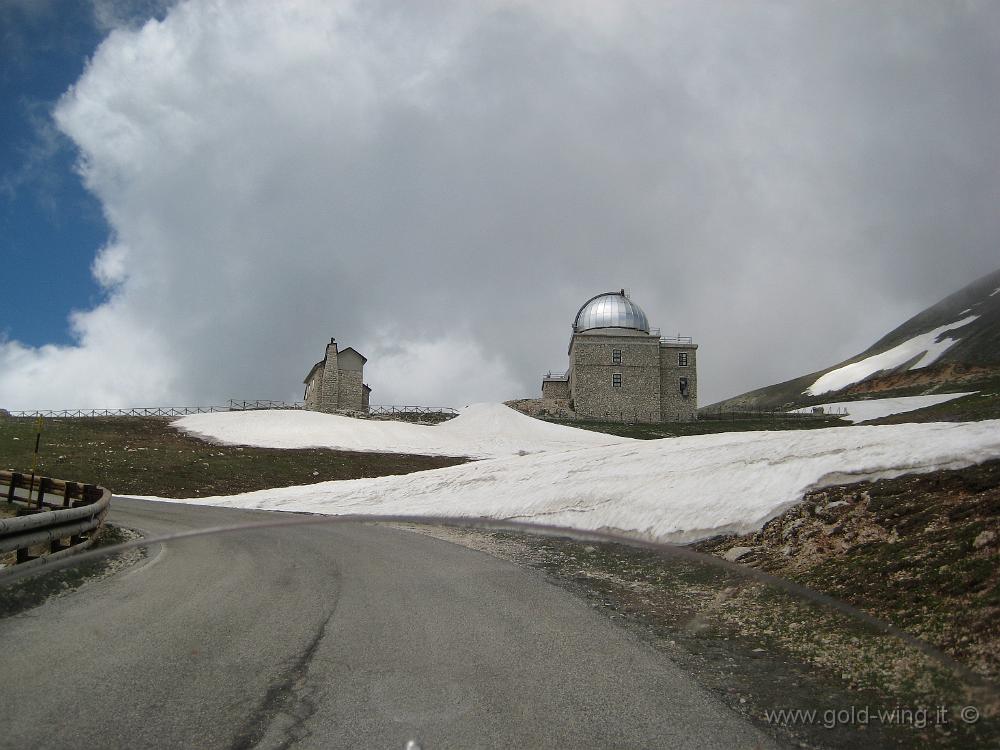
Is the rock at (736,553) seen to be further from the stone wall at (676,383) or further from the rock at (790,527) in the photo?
the stone wall at (676,383)

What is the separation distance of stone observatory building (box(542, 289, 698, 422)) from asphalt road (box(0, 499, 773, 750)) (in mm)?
75757

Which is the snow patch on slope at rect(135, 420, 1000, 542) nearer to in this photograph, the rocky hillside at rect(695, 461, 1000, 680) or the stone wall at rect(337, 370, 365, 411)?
the rocky hillside at rect(695, 461, 1000, 680)

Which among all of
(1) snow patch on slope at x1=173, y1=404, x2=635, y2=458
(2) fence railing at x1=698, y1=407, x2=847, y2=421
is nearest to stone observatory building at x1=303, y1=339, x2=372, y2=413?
(1) snow patch on slope at x1=173, y1=404, x2=635, y2=458

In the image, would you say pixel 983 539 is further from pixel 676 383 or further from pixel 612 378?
pixel 676 383

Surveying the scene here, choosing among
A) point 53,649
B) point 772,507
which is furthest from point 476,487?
point 53,649

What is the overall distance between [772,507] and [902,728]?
675 cm

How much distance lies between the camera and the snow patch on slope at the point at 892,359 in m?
130

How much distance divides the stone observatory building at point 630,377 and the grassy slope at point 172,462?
40.5 meters

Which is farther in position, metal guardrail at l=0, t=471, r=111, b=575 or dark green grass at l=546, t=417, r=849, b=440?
dark green grass at l=546, t=417, r=849, b=440

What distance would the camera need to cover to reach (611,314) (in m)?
87.1

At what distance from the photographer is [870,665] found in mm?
3793

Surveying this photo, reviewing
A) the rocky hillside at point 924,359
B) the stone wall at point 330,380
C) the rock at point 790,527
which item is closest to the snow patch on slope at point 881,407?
the rocky hillside at point 924,359

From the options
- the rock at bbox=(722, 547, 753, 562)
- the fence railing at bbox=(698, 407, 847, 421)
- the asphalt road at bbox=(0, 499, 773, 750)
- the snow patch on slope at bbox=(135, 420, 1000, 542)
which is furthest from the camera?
the fence railing at bbox=(698, 407, 847, 421)

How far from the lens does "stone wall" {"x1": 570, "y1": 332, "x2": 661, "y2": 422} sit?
269 feet
